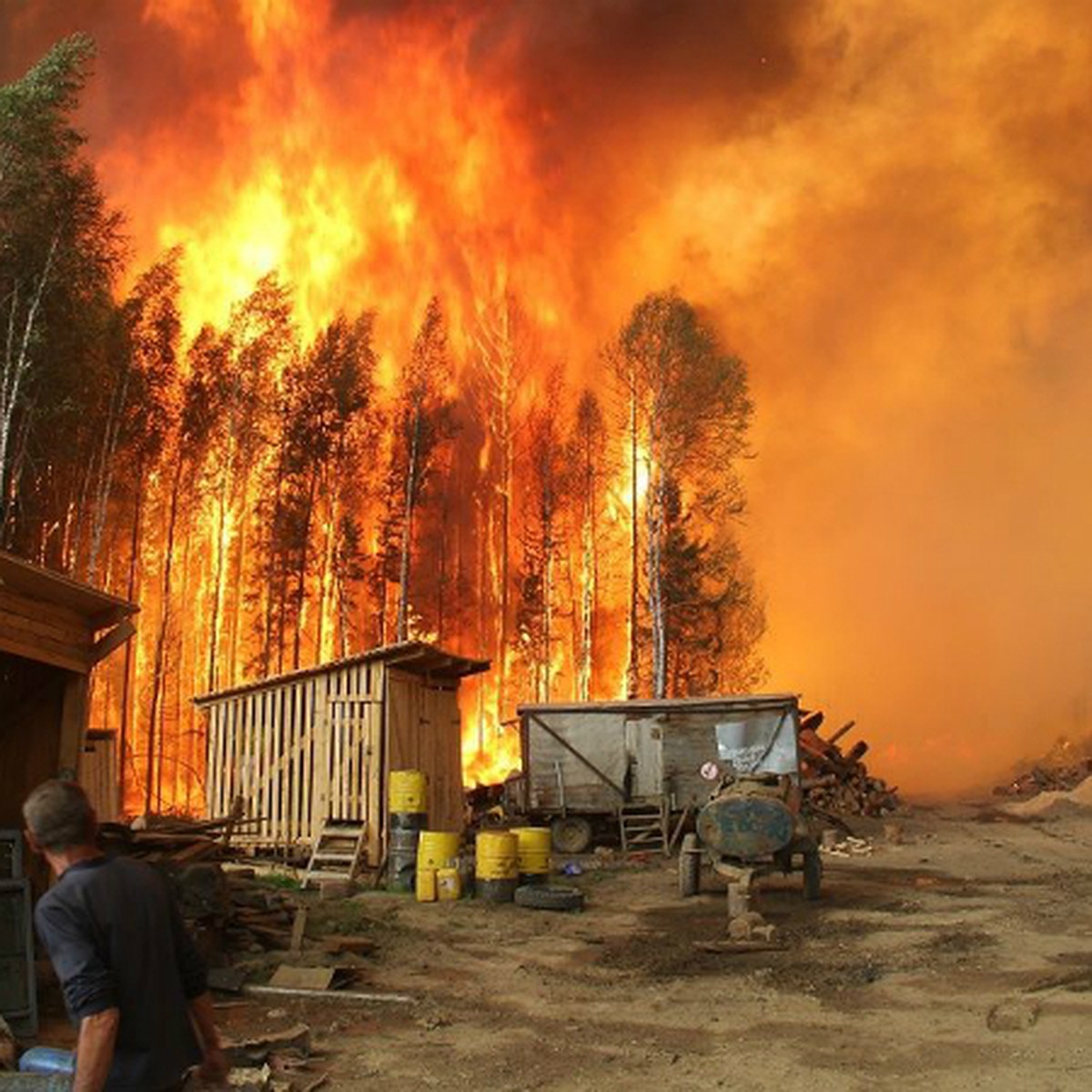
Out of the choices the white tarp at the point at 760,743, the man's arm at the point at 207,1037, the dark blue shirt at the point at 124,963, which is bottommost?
the man's arm at the point at 207,1037

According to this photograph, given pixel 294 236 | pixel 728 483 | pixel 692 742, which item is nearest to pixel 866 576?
pixel 728 483

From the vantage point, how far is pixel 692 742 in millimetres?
23016

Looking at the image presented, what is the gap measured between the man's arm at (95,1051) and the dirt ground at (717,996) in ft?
13.7

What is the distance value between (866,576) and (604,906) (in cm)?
4562

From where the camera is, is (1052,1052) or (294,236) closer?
(1052,1052)

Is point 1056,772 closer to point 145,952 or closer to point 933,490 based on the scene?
point 933,490

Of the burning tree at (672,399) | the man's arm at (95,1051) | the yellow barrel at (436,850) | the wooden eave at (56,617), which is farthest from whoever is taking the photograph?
the burning tree at (672,399)

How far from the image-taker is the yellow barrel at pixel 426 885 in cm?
1548

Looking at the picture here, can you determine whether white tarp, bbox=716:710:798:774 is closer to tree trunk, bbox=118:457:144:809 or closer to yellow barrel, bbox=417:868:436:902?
yellow barrel, bbox=417:868:436:902

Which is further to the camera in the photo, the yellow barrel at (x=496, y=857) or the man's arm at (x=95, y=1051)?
the yellow barrel at (x=496, y=857)

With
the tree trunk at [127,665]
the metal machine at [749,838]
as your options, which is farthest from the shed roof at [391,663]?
the tree trunk at [127,665]

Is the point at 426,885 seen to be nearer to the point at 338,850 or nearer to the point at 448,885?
the point at 448,885

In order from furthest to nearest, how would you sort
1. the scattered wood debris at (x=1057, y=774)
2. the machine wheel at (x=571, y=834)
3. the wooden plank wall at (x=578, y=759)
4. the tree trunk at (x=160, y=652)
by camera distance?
the scattered wood debris at (x=1057, y=774) < the tree trunk at (x=160, y=652) < the wooden plank wall at (x=578, y=759) < the machine wheel at (x=571, y=834)

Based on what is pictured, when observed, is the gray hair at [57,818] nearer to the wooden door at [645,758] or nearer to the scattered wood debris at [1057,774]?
the wooden door at [645,758]
